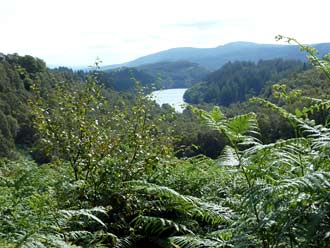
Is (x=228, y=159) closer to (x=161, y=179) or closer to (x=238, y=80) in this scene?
(x=161, y=179)

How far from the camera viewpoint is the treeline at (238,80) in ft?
397

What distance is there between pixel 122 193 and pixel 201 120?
84.8 inches

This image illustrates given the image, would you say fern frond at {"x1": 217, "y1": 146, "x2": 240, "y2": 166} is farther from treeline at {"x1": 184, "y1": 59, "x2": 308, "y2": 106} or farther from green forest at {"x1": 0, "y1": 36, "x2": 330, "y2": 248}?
treeline at {"x1": 184, "y1": 59, "x2": 308, "y2": 106}

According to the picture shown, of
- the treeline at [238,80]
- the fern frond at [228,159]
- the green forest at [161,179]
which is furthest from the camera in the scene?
the treeline at [238,80]

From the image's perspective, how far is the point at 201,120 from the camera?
9.12ft

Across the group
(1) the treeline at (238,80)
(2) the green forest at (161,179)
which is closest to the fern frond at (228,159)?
(2) the green forest at (161,179)

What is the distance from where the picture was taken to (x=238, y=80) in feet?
433

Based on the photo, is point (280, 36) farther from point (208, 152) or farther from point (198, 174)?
point (208, 152)

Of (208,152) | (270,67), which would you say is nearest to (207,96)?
(270,67)

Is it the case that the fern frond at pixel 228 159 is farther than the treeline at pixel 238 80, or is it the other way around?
the treeline at pixel 238 80

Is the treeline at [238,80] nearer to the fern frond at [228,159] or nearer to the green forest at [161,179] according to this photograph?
the green forest at [161,179]

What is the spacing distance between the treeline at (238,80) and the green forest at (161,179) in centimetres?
10900

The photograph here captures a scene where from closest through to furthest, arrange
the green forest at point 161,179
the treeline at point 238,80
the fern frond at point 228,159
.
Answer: the green forest at point 161,179
the fern frond at point 228,159
the treeline at point 238,80

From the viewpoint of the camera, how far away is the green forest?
2357 mm
